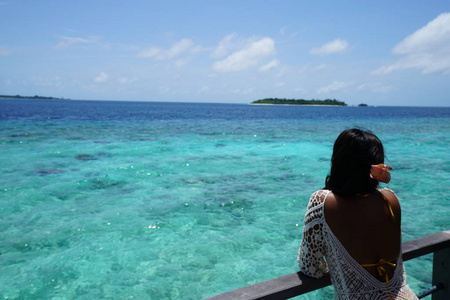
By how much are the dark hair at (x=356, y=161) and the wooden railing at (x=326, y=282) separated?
559 millimetres

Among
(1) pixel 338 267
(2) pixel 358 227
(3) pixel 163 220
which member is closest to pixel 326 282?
(1) pixel 338 267

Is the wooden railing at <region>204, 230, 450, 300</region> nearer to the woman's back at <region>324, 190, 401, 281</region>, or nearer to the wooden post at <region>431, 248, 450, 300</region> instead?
the wooden post at <region>431, 248, 450, 300</region>

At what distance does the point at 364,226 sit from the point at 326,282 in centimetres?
42

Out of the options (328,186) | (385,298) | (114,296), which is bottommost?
(114,296)

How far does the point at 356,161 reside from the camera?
2.00 meters

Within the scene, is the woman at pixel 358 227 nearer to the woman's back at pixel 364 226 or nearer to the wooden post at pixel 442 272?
the woman's back at pixel 364 226

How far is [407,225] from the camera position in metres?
8.95

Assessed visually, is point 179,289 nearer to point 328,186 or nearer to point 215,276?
point 215,276

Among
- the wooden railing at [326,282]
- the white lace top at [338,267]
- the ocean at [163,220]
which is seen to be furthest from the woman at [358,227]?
the ocean at [163,220]

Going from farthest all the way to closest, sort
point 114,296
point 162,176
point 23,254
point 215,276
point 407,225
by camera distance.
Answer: point 162,176, point 407,225, point 23,254, point 215,276, point 114,296

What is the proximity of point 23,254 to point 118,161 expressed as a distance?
9.72 meters

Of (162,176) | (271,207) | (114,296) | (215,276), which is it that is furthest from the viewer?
(162,176)

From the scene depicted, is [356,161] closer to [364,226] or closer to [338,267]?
[364,226]

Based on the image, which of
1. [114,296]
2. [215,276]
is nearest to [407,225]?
[215,276]
